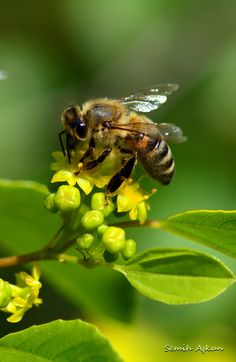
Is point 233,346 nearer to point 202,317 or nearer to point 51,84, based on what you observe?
point 202,317

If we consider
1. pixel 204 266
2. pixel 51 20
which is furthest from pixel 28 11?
pixel 204 266

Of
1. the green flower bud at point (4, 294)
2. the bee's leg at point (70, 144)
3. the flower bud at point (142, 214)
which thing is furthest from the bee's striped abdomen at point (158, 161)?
the green flower bud at point (4, 294)

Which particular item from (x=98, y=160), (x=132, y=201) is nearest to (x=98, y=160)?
(x=98, y=160)

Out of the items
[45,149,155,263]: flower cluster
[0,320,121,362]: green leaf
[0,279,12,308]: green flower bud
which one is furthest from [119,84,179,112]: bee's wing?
[0,320,121,362]: green leaf

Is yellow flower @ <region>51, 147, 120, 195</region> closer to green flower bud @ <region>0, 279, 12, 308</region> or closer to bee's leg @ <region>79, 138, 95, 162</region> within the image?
bee's leg @ <region>79, 138, 95, 162</region>

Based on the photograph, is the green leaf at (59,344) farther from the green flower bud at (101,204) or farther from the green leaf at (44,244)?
the green leaf at (44,244)

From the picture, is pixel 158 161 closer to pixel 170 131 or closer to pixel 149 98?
pixel 170 131
